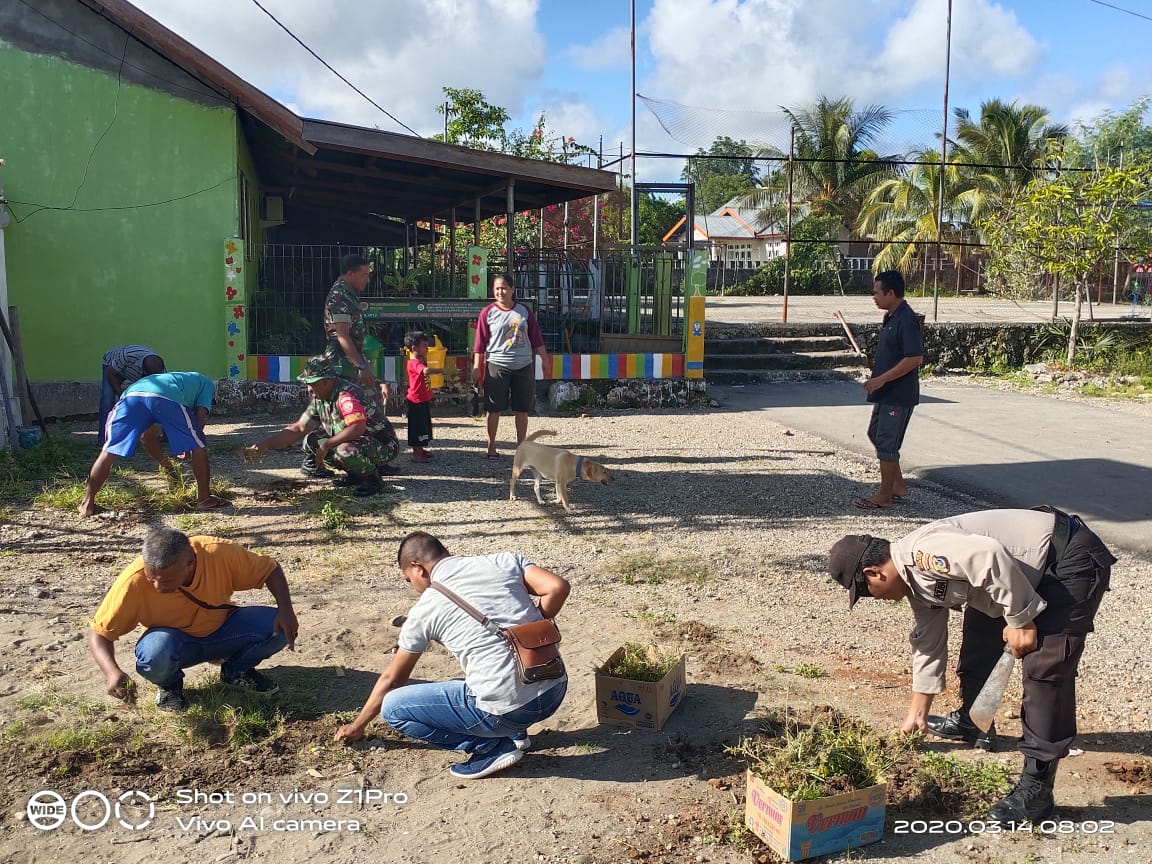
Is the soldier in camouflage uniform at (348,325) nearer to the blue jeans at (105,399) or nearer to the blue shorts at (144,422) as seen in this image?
the blue shorts at (144,422)

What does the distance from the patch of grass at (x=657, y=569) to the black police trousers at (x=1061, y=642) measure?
108 inches

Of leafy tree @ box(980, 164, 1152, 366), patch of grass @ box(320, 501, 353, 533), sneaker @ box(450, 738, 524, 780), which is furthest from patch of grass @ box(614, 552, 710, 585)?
leafy tree @ box(980, 164, 1152, 366)

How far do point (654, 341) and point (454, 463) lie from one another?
5.38 metres

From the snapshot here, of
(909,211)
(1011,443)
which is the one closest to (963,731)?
(1011,443)

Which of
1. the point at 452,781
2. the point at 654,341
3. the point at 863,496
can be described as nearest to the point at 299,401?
the point at 654,341

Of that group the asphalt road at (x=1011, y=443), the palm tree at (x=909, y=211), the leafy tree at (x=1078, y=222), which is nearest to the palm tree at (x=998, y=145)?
the palm tree at (x=909, y=211)

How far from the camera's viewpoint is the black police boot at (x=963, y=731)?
3.80 m

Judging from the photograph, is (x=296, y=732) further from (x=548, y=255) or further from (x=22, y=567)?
(x=548, y=255)

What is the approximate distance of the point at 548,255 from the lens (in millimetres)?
21312

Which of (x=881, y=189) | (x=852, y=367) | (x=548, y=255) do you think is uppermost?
(x=881, y=189)

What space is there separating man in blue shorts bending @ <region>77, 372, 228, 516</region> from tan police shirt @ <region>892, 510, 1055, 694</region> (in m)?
5.35

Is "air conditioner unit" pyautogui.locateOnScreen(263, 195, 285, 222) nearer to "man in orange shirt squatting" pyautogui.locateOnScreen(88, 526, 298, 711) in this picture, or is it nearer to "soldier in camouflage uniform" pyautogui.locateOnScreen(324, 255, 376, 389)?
A: "soldier in camouflage uniform" pyautogui.locateOnScreen(324, 255, 376, 389)

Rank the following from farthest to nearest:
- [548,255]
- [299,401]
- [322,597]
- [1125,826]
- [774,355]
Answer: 1. [548,255]
2. [774,355]
3. [299,401]
4. [322,597]
5. [1125,826]

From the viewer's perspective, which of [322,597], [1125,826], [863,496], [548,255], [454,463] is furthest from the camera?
[548,255]
